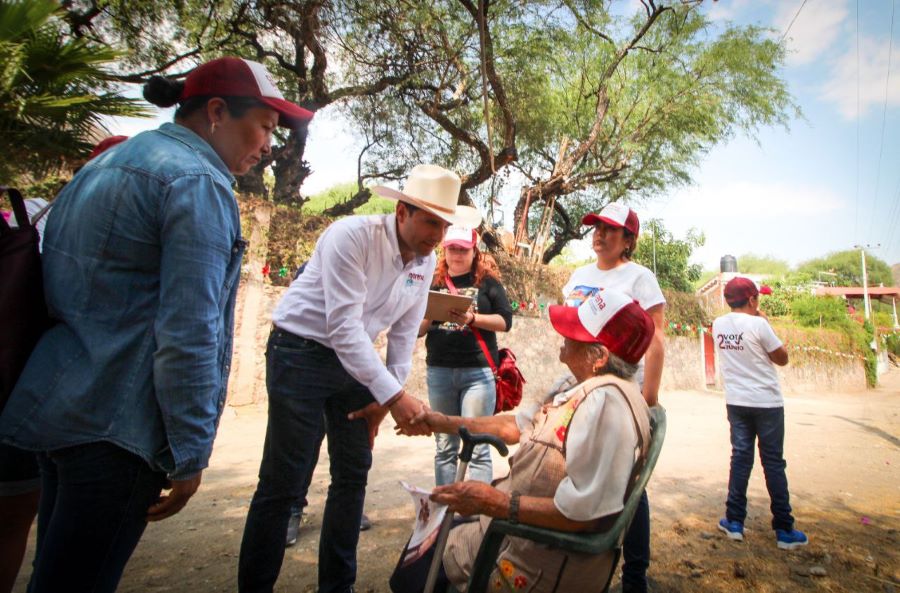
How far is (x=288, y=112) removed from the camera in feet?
5.56

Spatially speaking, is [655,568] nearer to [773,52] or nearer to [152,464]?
[152,464]

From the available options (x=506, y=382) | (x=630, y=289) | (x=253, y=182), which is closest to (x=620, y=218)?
(x=630, y=289)

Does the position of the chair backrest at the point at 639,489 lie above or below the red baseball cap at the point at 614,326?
below

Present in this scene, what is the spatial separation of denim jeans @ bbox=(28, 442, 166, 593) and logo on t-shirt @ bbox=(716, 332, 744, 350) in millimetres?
4219

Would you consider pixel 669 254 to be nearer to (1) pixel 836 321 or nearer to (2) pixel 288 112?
(1) pixel 836 321

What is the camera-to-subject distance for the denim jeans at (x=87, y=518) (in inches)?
48.9

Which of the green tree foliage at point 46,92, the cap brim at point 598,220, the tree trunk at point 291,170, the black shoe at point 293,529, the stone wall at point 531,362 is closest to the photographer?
the cap brim at point 598,220

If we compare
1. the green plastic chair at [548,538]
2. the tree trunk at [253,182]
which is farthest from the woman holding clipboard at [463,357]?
the tree trunk at [253,182]

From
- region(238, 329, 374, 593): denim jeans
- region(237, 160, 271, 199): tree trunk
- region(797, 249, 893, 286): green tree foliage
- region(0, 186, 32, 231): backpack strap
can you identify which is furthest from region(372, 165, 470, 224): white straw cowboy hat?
region(797, 249, 893, 286): green tree foliage

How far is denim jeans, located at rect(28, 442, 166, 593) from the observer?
1.24m

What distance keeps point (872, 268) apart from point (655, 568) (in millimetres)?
87416

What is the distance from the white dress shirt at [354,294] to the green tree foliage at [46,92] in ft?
15.7

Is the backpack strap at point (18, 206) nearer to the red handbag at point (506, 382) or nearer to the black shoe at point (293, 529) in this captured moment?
the black shoe at point (293, 529)

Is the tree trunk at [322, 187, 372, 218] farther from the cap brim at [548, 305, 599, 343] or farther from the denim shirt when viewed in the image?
the denim shirt
